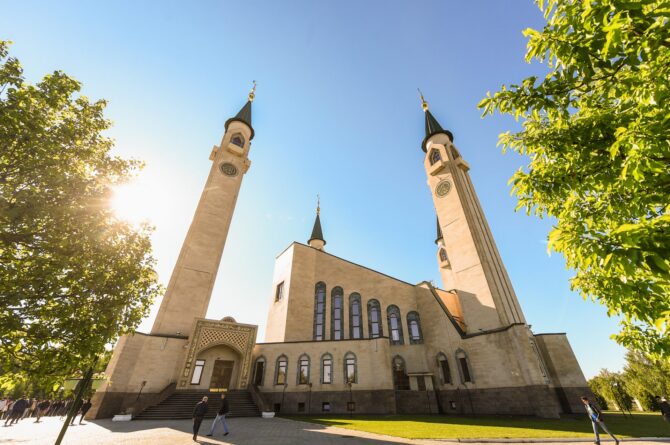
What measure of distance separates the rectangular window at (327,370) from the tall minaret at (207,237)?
36.5 ft

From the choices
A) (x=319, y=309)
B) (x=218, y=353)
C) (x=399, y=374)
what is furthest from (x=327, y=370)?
(x=218, y=353)

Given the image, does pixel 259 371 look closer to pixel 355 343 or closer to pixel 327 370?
pixel 327 370

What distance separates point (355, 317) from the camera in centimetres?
2903

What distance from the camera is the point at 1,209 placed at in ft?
19.5

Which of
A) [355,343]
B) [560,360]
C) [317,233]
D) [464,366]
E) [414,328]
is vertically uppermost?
[317,233]

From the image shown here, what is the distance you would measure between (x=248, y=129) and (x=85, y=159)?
94.2 ft

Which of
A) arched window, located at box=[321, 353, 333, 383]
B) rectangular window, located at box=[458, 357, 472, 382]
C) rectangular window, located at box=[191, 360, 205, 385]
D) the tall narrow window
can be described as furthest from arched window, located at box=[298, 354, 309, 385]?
rectangular window, located at box=[458, 357, 472, 382]

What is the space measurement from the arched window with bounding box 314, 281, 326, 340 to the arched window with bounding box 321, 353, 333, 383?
4.89m

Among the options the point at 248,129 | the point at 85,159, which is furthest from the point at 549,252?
the point at 248,129

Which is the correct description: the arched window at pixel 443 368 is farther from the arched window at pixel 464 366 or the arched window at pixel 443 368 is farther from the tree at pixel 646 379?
the tree at pixel 646 379

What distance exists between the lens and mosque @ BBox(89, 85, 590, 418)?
19516mm

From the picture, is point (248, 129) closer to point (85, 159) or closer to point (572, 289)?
point (85, 159)

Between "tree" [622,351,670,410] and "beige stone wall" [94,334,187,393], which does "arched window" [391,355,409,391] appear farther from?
"tree" [622,351,670,410]

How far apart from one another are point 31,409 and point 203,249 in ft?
52.8
